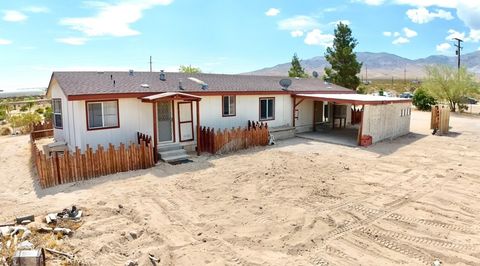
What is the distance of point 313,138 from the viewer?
19.5 metres

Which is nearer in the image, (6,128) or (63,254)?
(63,254)

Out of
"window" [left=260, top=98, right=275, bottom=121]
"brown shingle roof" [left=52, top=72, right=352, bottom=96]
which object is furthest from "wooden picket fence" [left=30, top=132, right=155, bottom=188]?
"window" [left=260, top=98, right=275, bottom=121]

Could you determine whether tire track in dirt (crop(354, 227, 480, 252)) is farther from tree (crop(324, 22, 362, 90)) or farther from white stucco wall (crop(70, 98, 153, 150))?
tree (crop(324, 22, 362, 90))

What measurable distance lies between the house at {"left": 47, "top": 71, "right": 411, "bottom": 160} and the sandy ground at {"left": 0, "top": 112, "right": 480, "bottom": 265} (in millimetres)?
2217

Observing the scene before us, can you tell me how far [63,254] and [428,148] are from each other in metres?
16.5

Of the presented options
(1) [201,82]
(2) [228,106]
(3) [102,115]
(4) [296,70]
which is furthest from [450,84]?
(3) [102,115]

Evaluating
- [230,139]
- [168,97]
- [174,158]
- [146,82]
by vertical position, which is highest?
[146,82]

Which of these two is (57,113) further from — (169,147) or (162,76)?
(169,147)

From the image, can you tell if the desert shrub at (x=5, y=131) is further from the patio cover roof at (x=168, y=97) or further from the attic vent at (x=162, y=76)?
the patio cover roof at (x=168, y=97)

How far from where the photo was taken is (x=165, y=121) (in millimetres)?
15414

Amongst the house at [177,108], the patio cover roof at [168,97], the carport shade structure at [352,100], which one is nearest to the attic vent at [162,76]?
the house at [177,108]

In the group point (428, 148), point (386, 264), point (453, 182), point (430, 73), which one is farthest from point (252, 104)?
point (430, 73)

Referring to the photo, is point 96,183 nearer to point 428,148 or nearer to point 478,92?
point 428,148

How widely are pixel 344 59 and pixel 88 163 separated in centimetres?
2972
